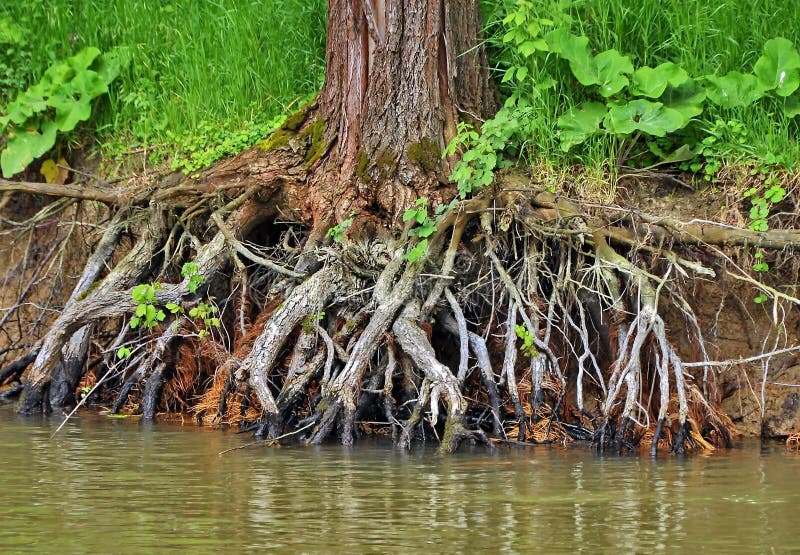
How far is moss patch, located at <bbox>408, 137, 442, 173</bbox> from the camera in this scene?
23.2ft

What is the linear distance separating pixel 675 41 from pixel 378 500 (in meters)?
3.84

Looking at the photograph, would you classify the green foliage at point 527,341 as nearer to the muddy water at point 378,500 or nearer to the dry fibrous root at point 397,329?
the dry fibrous root at point 397,329

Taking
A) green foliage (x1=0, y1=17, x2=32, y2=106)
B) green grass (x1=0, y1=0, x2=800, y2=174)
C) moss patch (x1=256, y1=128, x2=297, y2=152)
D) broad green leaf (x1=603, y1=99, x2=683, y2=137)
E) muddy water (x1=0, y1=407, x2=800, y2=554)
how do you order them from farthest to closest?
green foliage (x1=0, y1=17, x2=32, y2=106) < moss patch (x1=256, y1=128, x2=297, y2=152) < green grass (x1=0, y1=0, x2=800, y2=174) < broad green leaf (x1=603, y1=99, x2=683, y2=137) < muddy water (x1=0, y1=407, x2=800, y2=554)

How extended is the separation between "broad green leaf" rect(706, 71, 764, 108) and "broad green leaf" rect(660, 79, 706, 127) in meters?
0.08

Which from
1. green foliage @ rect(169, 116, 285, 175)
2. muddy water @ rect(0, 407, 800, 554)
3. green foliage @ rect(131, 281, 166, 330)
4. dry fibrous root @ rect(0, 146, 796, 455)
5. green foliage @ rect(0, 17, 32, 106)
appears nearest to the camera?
muddy water @ rect(0, 407, 800, 554)

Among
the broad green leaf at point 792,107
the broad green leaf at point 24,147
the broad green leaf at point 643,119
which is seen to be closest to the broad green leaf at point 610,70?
the broad green leaf at point 643,119

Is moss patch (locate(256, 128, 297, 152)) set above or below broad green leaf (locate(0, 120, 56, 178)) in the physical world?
below

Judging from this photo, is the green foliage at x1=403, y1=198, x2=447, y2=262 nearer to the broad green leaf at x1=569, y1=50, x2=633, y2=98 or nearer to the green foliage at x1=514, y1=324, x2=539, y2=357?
the green foliage at x1=514, y1=324, x2=539, y2=357

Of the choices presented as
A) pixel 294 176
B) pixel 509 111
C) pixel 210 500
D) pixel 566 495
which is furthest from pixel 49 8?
pixel 566 495

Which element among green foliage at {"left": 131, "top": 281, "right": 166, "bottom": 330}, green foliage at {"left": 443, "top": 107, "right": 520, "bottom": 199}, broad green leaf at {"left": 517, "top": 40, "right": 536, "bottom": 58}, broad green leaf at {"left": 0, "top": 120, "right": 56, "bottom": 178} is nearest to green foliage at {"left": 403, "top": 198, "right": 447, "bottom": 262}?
green foliage at {"left": 443, "top": 107, "right": 520, "bottom": 199}

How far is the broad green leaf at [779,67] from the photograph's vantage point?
675 centimetres

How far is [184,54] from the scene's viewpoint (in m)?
8.24

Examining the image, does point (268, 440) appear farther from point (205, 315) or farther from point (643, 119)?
point (643, 119)

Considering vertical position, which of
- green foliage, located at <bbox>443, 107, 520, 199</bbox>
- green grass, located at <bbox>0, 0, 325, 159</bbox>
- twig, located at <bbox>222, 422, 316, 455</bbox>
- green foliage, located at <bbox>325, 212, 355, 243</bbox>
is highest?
green grass, located at <bbox>0, 0, 325, 159</bbox>
